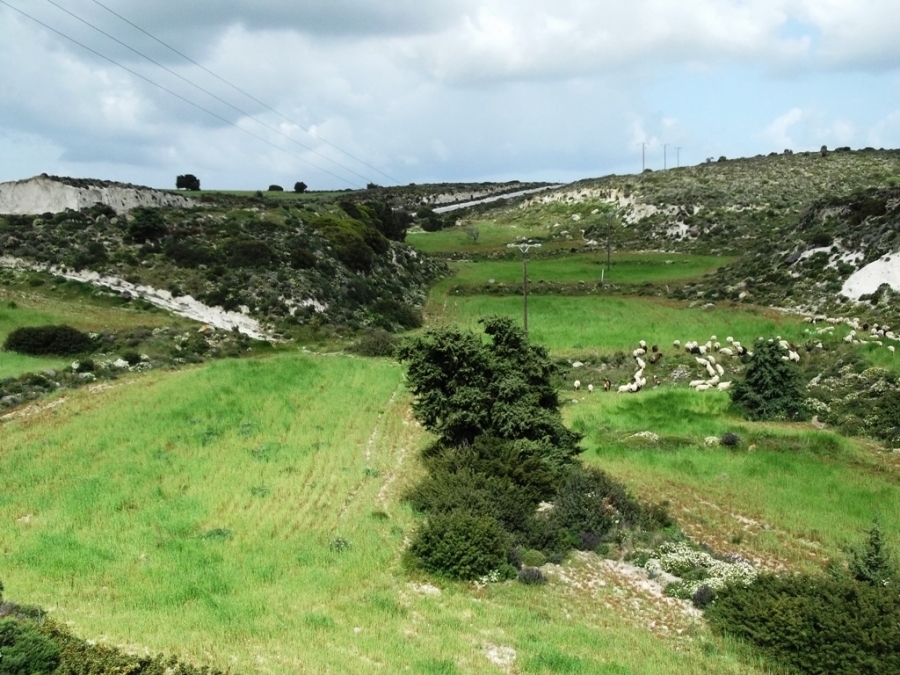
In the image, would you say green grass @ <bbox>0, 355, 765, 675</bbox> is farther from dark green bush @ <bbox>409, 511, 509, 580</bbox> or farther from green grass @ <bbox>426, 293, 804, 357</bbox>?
green grass @ <bbox>426, 293, 804, 357</bbox>

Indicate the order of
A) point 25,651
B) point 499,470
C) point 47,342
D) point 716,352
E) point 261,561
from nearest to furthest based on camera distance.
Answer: point 25,651 < point 261,561 < point 499,470 < point 47,342 < point 716,352

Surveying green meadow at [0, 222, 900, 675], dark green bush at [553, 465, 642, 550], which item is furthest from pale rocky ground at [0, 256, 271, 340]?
dark green bush at [553, 465, 642, 550]

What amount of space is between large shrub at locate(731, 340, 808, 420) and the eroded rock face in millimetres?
58270

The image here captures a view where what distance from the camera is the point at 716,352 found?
42250 mm

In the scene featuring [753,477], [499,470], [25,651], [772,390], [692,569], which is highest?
[772,390]

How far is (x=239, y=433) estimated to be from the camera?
27.3m

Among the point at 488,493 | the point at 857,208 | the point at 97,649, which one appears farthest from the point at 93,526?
the point at 857,208

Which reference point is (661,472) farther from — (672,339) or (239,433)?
(672,339)

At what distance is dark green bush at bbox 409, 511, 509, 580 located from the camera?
16667mm

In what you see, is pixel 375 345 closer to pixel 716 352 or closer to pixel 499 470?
pixel 716 352

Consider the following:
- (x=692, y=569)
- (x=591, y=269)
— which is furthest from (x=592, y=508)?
(x=591, y=269)

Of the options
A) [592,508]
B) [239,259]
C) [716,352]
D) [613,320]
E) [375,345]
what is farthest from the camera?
[239,259]

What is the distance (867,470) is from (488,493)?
1437 centimetres

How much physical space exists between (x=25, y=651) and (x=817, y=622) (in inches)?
530
